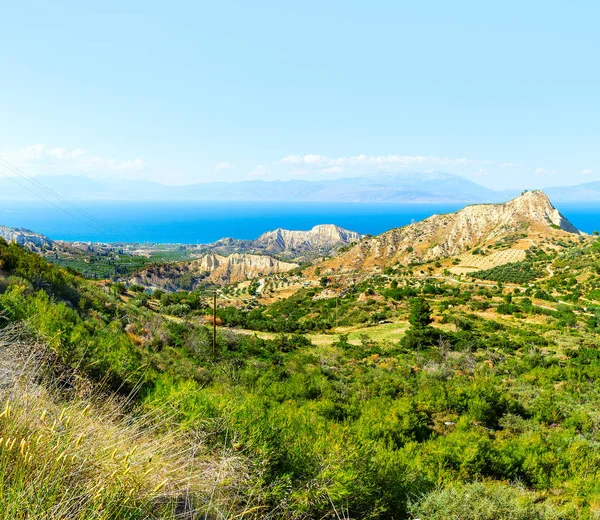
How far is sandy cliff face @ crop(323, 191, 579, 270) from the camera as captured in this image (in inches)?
2719

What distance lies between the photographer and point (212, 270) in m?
111

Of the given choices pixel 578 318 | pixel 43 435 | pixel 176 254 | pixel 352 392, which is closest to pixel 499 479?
pixel 352 392

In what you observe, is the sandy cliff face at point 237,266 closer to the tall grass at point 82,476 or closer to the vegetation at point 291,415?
the vegetation at point 291,415

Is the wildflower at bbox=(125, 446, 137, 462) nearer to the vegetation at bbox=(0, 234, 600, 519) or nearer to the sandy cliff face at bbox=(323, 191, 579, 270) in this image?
the vegetation at bbox=(0, 234, 600, 519)

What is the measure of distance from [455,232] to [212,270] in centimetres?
6904

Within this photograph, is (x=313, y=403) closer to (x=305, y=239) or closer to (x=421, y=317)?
(x=421, y=317)

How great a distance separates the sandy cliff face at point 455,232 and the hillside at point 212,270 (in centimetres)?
3023

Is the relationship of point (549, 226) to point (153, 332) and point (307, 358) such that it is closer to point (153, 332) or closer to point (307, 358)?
point (307, 358)

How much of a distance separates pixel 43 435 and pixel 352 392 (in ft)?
37.9

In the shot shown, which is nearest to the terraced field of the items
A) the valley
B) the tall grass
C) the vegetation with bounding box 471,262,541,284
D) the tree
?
the vegetation with bounding box 471,262,541,284

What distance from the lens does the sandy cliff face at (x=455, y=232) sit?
69.1 m

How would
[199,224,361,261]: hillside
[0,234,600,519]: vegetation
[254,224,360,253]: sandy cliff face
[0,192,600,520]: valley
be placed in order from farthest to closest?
[254,224,360,253]: sandy cliff face
[199,224,361,261]: hillside
[0,192,600,520]: valley
[0,234,600,519]: vegetation

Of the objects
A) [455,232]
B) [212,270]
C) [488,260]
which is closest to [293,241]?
[212,270]

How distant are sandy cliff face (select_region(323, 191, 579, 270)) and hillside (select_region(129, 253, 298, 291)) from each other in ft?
99.2
